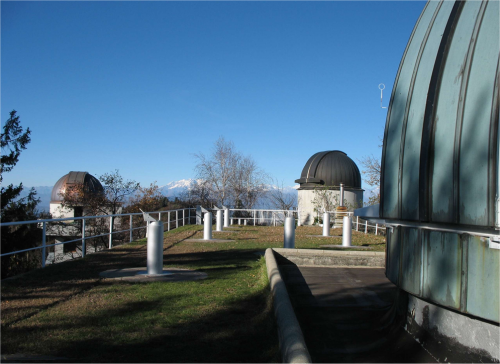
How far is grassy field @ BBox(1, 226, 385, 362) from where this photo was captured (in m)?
4.26

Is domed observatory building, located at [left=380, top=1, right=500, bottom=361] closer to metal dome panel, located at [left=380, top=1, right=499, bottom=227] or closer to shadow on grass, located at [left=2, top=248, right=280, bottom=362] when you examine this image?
metal dome panel, located at [left=380, top=1, right=499, bottom=227]

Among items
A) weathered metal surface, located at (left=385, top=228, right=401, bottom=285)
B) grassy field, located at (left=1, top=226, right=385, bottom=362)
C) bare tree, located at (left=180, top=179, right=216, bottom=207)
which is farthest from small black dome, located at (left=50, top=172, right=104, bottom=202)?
weathered metal surface, located at (left=385, top=228, right=401, bottom=285)

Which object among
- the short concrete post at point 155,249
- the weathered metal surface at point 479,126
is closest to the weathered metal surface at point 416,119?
the weathered metal surface at point 479,126

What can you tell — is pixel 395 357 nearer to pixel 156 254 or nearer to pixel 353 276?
pixel 353 276

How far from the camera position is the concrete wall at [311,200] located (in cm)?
Result: 3219

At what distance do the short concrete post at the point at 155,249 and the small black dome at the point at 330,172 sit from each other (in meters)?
25.3

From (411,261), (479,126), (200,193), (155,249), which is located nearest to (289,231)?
(155,249)

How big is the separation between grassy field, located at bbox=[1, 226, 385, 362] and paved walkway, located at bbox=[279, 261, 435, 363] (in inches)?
21.9

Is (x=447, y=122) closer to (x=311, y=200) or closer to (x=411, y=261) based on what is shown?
(x=411, y=261)

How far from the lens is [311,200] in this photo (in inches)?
1287

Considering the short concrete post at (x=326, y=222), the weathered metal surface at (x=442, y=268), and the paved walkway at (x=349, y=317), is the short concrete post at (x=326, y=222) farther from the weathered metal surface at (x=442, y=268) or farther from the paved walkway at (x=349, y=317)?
the weathered metal surface at (x=442, y=268)

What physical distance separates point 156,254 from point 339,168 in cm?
2618

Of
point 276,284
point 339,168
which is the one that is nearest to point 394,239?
point 276,284

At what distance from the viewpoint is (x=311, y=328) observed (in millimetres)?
5395
